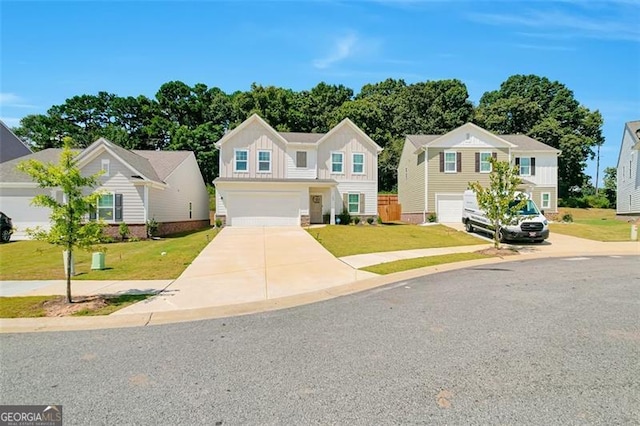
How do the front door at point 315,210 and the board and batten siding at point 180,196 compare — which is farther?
the front door at point 315,210

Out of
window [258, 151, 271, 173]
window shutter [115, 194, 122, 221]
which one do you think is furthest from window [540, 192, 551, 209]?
window shutter [115, 194, 122, 221]

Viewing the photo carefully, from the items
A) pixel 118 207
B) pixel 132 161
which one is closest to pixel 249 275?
pixel 118 207

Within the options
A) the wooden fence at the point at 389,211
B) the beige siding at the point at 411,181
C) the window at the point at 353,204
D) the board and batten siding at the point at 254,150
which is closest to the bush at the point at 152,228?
the board and batten siding at the point at 254,150

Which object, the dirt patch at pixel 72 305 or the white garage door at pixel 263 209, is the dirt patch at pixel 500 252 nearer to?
the dirt patch at pixel 72 305

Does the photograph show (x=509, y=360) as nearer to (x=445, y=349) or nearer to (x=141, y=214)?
(x=445, y=349)

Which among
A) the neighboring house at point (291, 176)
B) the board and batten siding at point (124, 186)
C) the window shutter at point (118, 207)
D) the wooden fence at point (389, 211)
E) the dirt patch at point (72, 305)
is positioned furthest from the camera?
the wooden fence at point (389, 211)

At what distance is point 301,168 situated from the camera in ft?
86.2

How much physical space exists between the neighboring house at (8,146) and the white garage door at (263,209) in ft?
61.5

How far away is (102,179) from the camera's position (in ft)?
67.1

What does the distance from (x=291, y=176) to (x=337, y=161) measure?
Answer: 364cm

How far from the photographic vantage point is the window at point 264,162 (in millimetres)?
25703

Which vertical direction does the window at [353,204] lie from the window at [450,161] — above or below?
below

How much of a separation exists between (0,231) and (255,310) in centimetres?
1950

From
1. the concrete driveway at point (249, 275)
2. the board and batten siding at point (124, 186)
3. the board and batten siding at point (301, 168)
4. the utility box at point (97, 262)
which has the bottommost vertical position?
the concrete driveway at point (249, 275)
